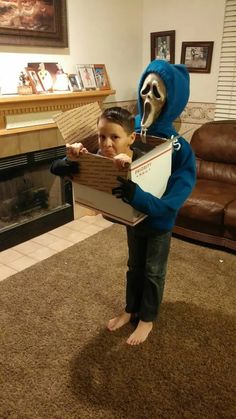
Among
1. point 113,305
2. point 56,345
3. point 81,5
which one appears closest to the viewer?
point 56,345

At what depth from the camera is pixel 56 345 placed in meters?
1.69

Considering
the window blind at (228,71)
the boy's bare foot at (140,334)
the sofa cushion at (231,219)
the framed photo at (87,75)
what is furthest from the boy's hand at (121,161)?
the window blind at (228,71)

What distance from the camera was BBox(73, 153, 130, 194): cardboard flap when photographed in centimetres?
111

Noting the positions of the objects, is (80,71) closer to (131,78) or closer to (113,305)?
(131,78)

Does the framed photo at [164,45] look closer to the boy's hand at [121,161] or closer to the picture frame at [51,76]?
the picture frame at [51,76]

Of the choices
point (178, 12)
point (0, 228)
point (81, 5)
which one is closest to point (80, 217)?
point (0, 228)

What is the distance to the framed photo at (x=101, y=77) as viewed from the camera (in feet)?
10.4

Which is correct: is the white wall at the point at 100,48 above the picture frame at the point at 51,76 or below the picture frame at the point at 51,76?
above

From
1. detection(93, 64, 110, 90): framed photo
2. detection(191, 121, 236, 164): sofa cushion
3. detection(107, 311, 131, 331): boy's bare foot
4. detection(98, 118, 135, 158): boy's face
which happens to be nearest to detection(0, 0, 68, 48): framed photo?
detection(93, 64, 110, 90): framed photo

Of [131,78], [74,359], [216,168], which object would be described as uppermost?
[131,78]

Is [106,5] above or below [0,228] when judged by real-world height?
above

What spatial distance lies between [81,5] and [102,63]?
1.74 ft

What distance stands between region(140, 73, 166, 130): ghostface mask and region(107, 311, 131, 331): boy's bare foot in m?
1.01

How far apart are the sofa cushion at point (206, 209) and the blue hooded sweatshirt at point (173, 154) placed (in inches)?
45.3
